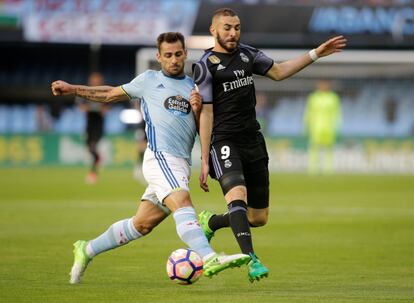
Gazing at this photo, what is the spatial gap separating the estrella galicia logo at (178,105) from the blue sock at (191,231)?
33.8 inches

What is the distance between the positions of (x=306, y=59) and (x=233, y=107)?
2.57ft

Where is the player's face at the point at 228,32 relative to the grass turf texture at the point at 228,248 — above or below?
above

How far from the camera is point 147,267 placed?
10.6 metres

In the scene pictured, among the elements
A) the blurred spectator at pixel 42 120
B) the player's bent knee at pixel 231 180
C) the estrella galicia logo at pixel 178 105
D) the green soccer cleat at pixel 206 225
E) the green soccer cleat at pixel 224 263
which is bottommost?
the green soccer cleat at pixel 224 263

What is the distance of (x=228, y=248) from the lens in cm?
1259

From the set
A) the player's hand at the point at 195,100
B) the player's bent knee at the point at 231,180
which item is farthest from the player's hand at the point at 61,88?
the player's bent knee at the point at 231,180

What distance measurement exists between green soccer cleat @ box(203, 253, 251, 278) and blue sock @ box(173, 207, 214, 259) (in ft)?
0.70

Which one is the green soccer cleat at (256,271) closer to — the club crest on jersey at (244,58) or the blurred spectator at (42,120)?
the club crest on jersey at (244,58)

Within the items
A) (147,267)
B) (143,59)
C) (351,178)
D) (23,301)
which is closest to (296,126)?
(351,178)

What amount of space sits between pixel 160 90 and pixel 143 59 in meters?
16.7

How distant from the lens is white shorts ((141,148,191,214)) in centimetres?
885

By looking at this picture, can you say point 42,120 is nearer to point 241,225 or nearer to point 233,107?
point 233,107

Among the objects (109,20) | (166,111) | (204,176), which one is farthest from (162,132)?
(109,20)

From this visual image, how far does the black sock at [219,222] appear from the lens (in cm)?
1038
